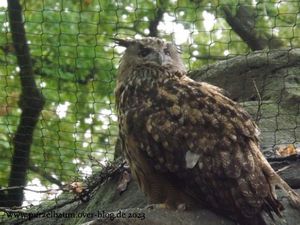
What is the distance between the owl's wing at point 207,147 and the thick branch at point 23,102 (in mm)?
2083

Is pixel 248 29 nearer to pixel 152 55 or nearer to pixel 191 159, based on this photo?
pixel 152 55

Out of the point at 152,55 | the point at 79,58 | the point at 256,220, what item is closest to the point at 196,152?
the point at 256,220

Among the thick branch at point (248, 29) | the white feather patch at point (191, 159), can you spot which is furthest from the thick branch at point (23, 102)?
the white feather patch at point (191, 159)

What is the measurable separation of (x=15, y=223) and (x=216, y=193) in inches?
61.2

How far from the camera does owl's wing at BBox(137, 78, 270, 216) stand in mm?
2668

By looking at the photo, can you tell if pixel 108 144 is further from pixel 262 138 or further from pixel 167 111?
pixel 167 111

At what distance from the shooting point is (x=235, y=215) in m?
2.71

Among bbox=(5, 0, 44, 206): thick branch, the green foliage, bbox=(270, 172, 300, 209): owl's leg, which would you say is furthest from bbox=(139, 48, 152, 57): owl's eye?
bbox=(5, 0, 44, 206): thick branch

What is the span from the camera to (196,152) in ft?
8.91

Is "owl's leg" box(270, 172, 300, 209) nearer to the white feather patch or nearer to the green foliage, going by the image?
the white feather patch

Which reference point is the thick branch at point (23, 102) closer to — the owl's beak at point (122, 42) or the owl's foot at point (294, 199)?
the owl's beak at point (122, 42)

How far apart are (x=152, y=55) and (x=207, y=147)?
0.65 m

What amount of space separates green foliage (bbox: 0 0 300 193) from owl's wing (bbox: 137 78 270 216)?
5.50ft

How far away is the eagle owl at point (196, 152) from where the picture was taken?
8.77 ft
